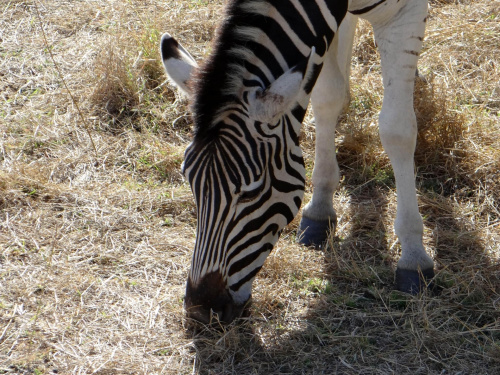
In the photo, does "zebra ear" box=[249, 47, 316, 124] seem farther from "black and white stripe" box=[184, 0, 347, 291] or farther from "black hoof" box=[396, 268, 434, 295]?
"black hoof" box=[396, 268, 434, 295]

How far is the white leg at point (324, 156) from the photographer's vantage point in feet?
15.7

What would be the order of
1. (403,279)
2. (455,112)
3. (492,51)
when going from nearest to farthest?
(403,279) < (455,112) < (492,51)

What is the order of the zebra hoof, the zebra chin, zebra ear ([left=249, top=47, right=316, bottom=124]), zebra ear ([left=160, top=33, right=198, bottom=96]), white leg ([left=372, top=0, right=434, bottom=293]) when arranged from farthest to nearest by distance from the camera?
the zebra hoof < white leg ([left=372, top=0, right=434, bottom=293]) < zebra ear ([left=160, top=33, right=198, bottom=96]) < the zebra chin < zebra ear ([left=249, top=47, right=316, bottom=124])

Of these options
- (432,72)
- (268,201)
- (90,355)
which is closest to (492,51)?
(432,72)

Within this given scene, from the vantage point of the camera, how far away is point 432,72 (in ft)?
20.9

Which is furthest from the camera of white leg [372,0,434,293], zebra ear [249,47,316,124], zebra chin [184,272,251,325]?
white leg [372,0,434,293]

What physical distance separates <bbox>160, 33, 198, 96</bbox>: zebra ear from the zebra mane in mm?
267

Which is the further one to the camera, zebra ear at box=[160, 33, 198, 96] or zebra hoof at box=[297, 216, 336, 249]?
zebra hoof at box=[297, 216, 336, 249]

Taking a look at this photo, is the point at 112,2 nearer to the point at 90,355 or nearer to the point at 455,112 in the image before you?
the point at 455,112

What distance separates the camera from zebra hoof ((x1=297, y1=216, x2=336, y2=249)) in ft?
15.6

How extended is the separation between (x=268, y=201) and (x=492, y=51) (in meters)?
4.23

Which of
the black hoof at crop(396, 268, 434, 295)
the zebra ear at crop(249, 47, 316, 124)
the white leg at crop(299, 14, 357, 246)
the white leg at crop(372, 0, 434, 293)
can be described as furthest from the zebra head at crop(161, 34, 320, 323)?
the white leg at crop(299, 14, 357, 246)

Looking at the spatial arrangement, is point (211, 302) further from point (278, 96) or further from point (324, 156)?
point (324, 156)

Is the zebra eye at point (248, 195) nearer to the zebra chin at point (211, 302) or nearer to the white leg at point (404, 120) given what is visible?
the zebra chin at point (211, 302)
